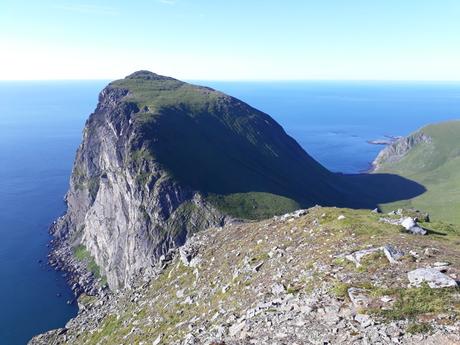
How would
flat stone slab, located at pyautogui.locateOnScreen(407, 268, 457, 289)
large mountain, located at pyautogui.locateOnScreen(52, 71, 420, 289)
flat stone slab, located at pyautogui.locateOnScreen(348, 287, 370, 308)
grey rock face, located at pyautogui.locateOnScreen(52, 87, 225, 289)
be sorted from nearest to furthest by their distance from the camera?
flat stone slab, located at pyautogui.locateOnScreen(407, 268, 457, 289)
flat stone slab, located at pyautogui.locateOnScreen(348, 287, 370, 308)
grey rock face, located at pyautogui.locateOnScreen(52, 87, 225, 289)
large mountain, located at pyautogui.locateOnScreen(52, 71, 420, 289)

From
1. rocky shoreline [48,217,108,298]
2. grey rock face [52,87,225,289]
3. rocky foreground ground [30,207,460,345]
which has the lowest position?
rocky shoreline [48,217,108,298]

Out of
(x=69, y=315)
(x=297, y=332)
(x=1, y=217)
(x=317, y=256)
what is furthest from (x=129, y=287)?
(x=1, y=217)

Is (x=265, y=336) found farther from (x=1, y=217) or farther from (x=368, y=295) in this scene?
(x=1, y=217)

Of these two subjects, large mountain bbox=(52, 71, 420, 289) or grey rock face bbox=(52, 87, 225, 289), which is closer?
grey rock face bbox=(52, 87, 225, 289)

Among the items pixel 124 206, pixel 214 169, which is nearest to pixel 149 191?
pixel 124 206

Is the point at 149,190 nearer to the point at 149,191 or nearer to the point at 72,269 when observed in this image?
the point at 149,191

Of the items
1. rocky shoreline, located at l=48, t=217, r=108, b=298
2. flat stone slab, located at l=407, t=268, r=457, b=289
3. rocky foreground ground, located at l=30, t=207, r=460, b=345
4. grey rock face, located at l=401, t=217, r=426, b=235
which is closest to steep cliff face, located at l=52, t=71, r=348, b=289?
rocky shoreline, located at l=48, t=217, r=108, b=298

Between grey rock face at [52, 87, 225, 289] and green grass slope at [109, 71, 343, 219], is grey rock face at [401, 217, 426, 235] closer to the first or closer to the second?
grey rock face at [52, 87, 225, 289]
